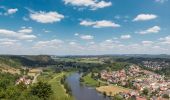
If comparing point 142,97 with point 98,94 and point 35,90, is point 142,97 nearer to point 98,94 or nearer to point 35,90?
point 98,94

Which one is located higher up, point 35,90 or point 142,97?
point 35,90

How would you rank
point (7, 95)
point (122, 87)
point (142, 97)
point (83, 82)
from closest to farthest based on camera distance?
point (7, 95) < point (142, 97) < point (122, 87) < point (83, 82)

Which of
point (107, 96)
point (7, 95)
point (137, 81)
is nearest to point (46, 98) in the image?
point (7, 95)

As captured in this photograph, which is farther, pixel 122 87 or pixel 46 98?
pixel 122 87

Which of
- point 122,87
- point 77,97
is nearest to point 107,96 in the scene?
point 77,97

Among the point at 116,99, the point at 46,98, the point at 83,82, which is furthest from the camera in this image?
the point at 83,82

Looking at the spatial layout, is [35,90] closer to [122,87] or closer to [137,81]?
[122,87]

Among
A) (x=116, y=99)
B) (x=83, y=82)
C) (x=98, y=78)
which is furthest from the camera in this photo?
(x=98, y=78)

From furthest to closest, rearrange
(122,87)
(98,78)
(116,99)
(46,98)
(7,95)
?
1. (98,78)
2. (122,87)
3. (116,99)
4. (46,98)
5. (7,95)

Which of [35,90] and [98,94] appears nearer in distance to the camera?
[35,90]
